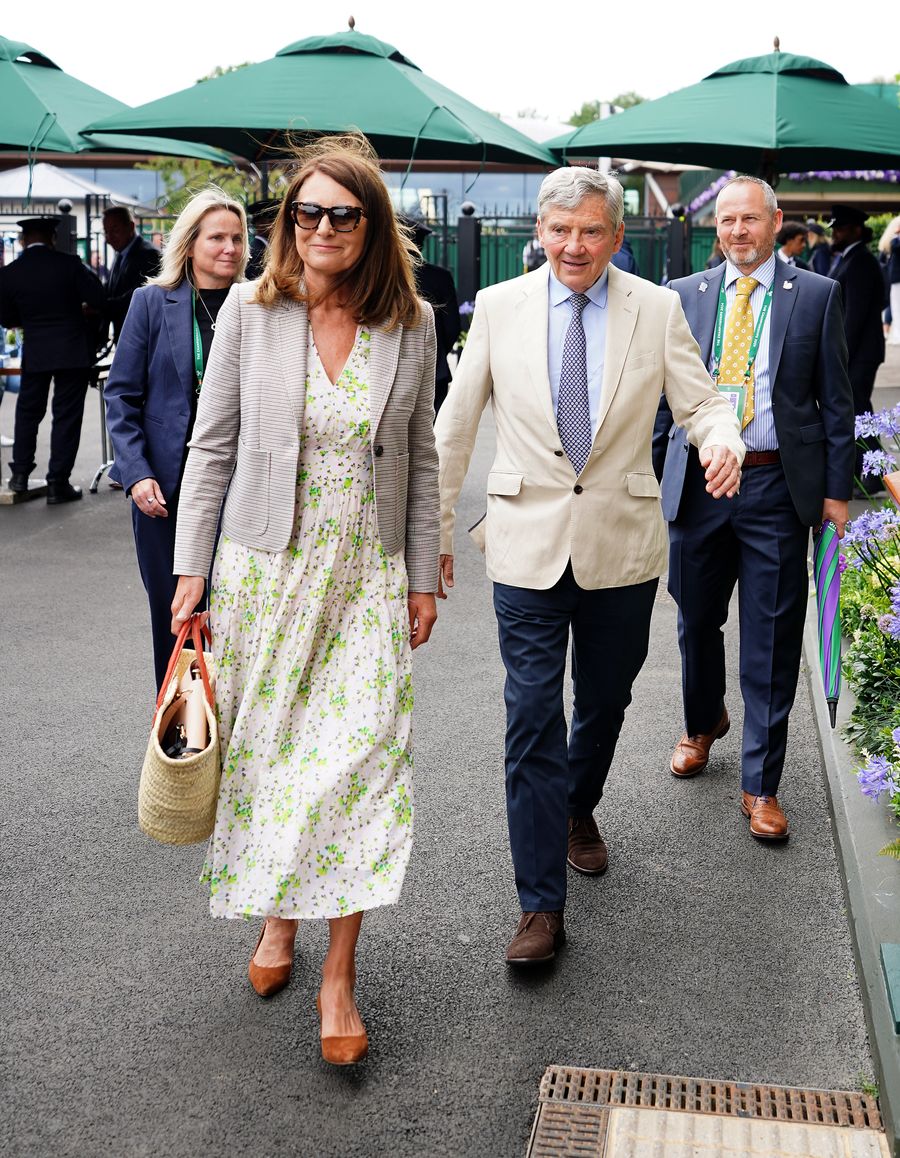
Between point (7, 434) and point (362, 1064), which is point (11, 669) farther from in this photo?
point (7, 434)

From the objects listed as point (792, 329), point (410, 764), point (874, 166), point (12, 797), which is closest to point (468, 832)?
point (410, 764)

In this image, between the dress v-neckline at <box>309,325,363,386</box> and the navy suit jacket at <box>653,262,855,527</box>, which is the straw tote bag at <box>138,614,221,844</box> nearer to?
the dress v-neckline at <box>309,325,363,386</box>

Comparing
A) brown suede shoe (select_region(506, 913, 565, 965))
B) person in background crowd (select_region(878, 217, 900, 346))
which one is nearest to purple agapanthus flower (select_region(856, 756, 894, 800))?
brown suede shoe (select_region(506, 913, 565, 965))

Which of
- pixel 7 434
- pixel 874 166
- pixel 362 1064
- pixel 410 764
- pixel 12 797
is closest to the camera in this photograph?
pixel 362 1064

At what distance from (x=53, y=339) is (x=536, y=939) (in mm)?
8713

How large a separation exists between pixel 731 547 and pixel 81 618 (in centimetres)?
419

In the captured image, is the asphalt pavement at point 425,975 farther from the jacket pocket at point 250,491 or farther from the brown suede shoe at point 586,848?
the jacket pocket at point 250,491

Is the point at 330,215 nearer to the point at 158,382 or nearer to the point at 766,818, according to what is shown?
the point at 158,382

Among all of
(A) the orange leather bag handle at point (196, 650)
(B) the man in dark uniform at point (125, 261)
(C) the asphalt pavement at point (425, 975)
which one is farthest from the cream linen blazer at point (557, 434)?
(B) the man in dark uniform at point (125, 261)

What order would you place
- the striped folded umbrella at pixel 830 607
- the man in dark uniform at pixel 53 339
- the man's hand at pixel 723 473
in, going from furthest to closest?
the man in dark uniform at pixel 53 339
the striped folded umbrella at pixel 830 607
the man's hand at pixel 723 473

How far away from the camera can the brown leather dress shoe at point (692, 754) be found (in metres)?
5.43

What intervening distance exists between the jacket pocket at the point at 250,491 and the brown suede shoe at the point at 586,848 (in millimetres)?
1661

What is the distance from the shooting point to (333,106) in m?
9.51

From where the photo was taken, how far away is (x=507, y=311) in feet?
13.2
